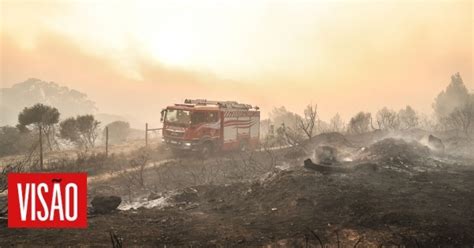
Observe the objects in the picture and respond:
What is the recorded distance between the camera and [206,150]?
73.0 ft

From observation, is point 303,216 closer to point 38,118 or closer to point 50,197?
point 50,197

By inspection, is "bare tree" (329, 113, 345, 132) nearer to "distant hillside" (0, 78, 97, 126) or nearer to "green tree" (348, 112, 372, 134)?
"green tree" (348, 112, 372, 134)

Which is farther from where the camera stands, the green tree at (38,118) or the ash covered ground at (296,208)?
the green tree at (38,118)

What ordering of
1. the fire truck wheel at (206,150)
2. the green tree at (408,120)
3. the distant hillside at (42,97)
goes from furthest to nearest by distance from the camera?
the distant hillside at (42,97) → the green tree at (408,120) → the fire truck wheel at (206,150)

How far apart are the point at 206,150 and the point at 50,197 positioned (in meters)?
14.8

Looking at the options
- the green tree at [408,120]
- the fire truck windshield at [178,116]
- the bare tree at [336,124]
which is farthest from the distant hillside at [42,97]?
the fire truck windshield at [178,116]

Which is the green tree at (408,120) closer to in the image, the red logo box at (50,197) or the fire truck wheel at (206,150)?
the fire truck wheel at (206,150)

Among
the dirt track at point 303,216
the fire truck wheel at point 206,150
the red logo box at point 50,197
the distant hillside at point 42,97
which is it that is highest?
the distant hillside at point 42,97

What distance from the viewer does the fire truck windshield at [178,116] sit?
2173 centimetres

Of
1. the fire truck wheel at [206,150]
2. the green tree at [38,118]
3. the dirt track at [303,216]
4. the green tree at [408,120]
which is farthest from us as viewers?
the green tree at [408,120]

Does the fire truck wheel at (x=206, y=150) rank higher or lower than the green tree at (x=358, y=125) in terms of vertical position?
lower

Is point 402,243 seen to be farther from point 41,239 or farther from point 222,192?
point 41,239

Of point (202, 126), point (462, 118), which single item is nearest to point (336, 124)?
point (462, 118)

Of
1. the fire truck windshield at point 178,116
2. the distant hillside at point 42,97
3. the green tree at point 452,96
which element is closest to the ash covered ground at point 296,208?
the fire truck windshield at point 178,116
